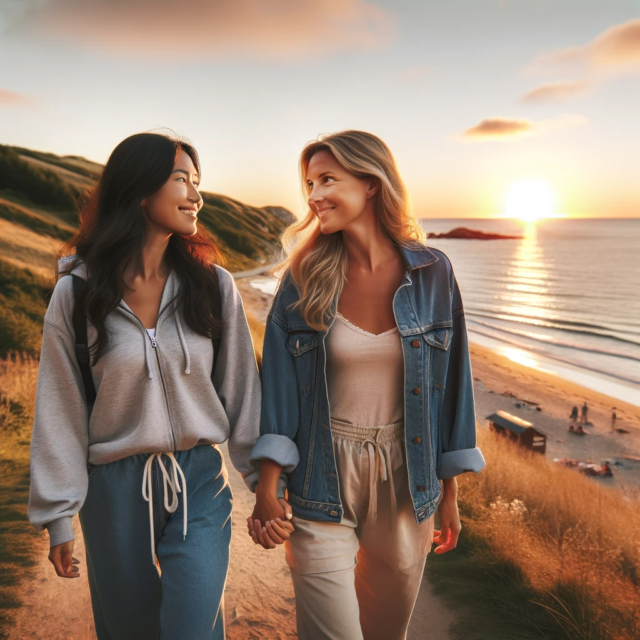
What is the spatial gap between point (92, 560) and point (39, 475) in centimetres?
50

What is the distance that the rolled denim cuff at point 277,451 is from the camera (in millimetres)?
2803

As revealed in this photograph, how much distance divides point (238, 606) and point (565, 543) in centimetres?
296

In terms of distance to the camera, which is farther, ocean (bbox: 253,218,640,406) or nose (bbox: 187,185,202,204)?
ocean (bbox: 253,218,640,406)

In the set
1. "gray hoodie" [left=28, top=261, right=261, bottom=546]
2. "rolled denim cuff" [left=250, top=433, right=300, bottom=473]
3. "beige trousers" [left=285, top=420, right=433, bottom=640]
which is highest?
"gray hoodie" [left=28, top=261, right=261, bottom=546]

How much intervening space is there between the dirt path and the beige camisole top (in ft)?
8.28

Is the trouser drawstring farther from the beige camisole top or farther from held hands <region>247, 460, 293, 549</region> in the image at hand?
held hands <region>247, 460, 293, 549</region>

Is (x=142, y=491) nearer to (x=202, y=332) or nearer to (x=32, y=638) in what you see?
(x=202, y=332)

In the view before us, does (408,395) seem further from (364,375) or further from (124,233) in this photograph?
(124,233)

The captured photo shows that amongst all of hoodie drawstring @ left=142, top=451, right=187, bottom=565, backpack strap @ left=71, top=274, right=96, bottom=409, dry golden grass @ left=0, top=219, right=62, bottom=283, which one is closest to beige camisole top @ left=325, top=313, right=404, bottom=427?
hoodie drawstring @ left=142, top=451, right=187, bottom=565

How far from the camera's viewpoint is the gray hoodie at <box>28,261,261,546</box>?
8.46 ft

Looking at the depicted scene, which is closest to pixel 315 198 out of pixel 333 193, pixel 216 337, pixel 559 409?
pixel 333 193

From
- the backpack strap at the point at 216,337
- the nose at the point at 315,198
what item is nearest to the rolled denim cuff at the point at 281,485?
the backpack strap at the point at 216,337

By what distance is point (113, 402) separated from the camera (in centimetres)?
263

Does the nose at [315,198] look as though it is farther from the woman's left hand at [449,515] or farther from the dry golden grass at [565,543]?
the dry golden grass at [565,543]
